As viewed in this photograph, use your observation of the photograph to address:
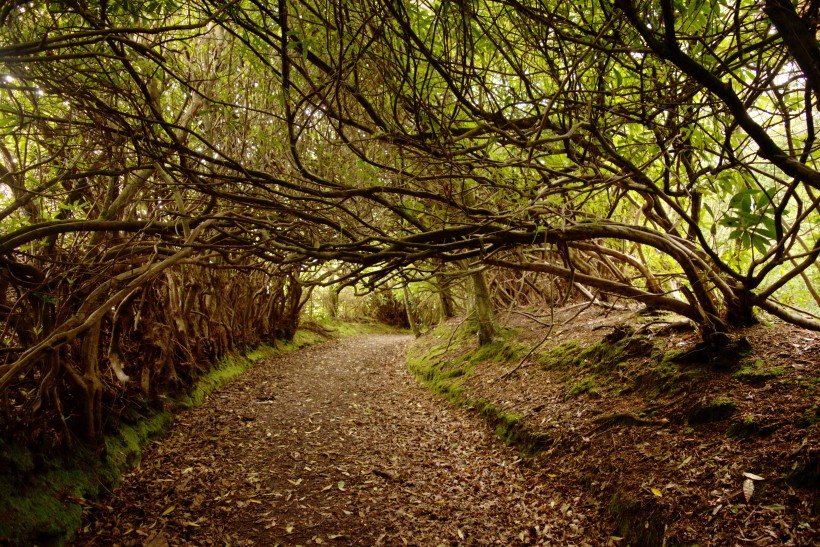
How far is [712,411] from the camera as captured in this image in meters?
3.10

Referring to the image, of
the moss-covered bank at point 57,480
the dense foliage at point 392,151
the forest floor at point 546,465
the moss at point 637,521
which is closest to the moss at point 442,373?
the forest floor at point 546,465

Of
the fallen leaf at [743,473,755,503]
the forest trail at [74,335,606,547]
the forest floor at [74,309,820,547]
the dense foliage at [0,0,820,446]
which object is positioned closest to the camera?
the dense foliage at [0,0,820,446]

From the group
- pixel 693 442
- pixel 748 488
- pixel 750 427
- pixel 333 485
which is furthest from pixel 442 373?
pixel 748 488

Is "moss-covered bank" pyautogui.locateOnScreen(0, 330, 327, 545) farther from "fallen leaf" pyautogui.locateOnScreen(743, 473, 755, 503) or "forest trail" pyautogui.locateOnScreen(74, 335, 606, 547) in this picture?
"fallen leaf" pyautogui.locateOnScreen(743, 473, 755, 503)

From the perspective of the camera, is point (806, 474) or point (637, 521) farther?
point (637, 521)

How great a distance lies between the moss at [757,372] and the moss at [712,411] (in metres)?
0.29

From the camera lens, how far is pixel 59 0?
1973 mm

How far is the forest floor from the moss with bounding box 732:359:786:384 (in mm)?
12

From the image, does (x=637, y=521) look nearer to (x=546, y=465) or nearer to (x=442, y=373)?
(x=546, y=465)

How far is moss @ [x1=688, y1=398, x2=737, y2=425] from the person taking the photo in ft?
9.91

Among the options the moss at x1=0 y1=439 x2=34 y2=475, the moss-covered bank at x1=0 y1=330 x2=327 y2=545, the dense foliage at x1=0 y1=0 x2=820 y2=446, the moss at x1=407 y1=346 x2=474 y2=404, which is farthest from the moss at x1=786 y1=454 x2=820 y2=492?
the moss at x1=0 y1=439 x2=34 y2=475

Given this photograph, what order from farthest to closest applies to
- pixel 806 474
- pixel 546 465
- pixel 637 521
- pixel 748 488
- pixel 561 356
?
pixel 561 356, pixel 546 465, pixel 637 521, pixel 748 488, pixel 806 474

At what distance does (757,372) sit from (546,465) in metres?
1.84

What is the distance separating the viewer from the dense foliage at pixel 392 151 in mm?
2125
